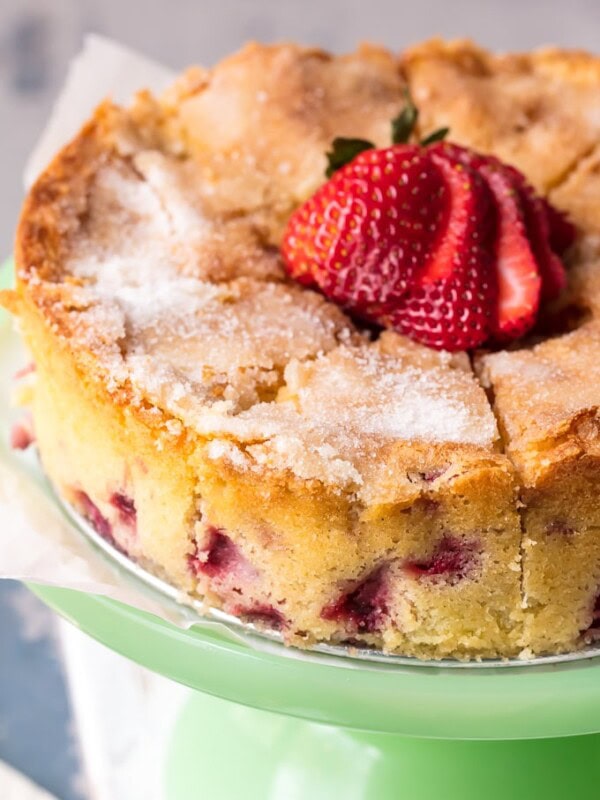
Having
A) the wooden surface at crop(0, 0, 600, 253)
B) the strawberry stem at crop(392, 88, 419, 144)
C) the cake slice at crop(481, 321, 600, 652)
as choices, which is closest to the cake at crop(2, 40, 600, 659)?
the cake slice at crop(481, 321, 600, 652)

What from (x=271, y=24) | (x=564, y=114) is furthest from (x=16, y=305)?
(x=271, y=24)

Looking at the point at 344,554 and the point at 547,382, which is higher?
the point at 547,382

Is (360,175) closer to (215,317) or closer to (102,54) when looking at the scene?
(215,317)

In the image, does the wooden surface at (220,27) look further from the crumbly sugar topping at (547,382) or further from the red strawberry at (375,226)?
the crumbly sugar topping at (547,382)

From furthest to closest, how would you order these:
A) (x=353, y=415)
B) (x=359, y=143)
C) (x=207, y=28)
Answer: (x=207, y=28) → (x=359, y=143) → (x=353, y=415)

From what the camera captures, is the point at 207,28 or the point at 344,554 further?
the point at 207,28

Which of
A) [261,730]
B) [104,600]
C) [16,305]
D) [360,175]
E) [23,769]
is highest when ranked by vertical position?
[360,175]

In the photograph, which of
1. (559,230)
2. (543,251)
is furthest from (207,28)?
(543,251)

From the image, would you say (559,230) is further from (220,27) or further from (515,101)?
(220,27)
